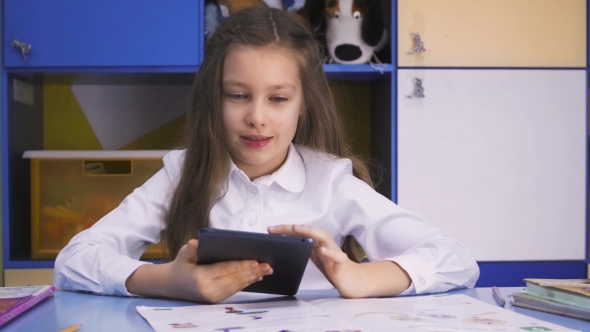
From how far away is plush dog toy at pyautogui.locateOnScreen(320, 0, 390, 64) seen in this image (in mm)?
1806

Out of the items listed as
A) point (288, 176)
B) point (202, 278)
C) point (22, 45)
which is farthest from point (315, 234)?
point (22, 45)

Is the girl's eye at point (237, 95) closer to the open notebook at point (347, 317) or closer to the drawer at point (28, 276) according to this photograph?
the open notebook at point (347, 317)

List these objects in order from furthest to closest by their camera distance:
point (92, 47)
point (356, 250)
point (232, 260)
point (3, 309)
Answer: point (92, 47) < point (356, 250) < point (232, 260) < point (3, 309)

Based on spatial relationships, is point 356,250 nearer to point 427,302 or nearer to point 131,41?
point 427,302

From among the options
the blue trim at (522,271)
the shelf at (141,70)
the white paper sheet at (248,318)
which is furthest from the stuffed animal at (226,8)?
the white paper sheet at (248,318)

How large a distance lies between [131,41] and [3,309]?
3.96 feet

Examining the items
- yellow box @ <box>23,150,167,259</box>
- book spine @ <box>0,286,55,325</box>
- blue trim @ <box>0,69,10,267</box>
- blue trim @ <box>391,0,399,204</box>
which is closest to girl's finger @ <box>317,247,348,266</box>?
book spine @ <box>0,286,55,325</box>

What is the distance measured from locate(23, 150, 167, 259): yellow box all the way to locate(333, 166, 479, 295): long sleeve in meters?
0.80

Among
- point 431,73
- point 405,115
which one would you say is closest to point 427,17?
point 431,73

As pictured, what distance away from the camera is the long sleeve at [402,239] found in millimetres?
889

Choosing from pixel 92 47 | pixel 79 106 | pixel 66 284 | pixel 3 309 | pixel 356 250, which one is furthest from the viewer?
pixel 79 106

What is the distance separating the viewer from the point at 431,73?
5.79ft

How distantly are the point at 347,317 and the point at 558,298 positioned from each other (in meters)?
Answer: 0.23

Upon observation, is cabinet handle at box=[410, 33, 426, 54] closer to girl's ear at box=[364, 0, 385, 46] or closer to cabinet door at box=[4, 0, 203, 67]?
girl's ear at box=[364, 0, 385, 46]
